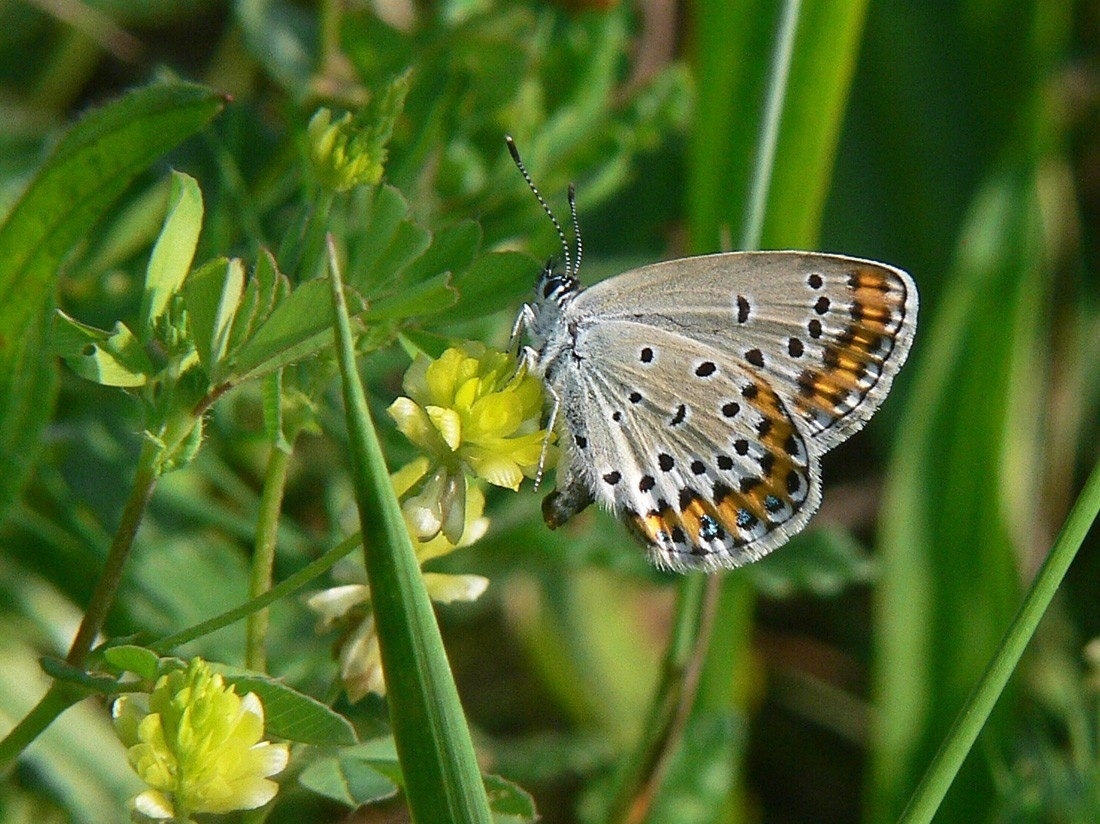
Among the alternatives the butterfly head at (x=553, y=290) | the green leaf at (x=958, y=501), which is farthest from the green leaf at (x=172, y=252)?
the green leaf at (x=958, y=501)

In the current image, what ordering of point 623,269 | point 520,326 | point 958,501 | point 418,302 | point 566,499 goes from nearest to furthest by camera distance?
point 418,302
point 566,499
point 520,326
point 623,269
point 958,501

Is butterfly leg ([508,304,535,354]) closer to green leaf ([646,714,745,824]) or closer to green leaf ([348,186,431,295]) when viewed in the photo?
→ green leaf ([348,186,431,295])

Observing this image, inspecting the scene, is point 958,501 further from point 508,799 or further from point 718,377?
point 508,799

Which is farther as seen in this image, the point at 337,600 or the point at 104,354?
the point at 337,600

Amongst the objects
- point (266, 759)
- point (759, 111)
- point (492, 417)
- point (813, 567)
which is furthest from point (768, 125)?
point (266, 759)

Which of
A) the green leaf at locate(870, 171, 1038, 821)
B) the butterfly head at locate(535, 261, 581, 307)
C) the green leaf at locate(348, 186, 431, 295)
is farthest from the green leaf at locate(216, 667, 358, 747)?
the green leaf at locate(870, 171, 1038, 821)

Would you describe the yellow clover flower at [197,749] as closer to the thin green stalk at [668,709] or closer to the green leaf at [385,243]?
the green leaf at [385,243]
